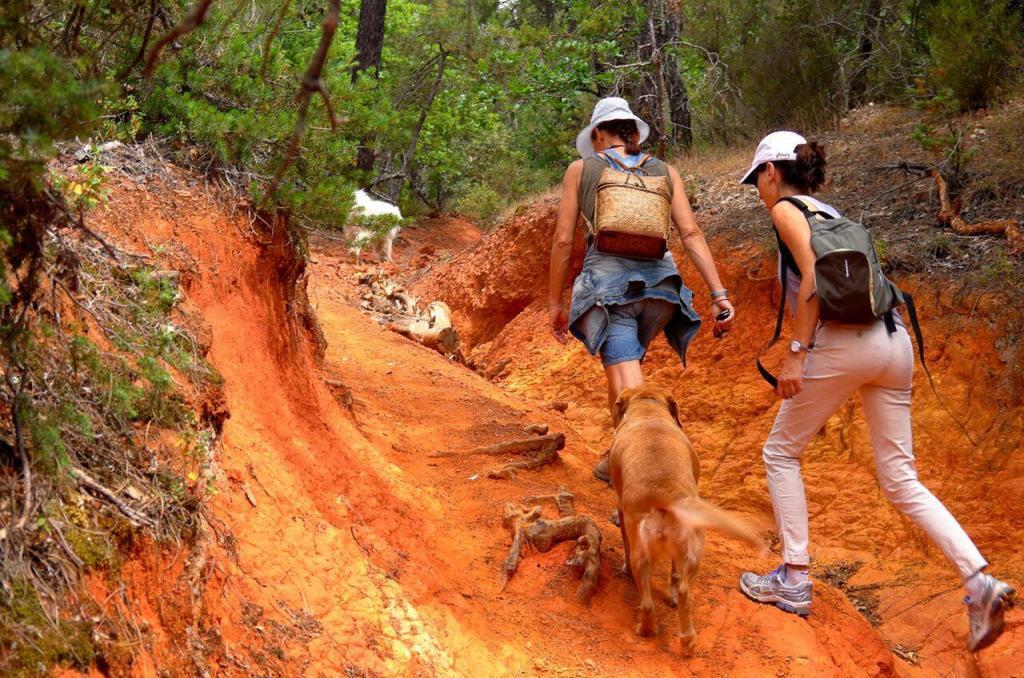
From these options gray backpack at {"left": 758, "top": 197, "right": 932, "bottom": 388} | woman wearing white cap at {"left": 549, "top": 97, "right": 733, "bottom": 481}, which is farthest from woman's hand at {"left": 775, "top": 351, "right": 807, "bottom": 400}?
woman wearing white cap at {"left": 549, "top": 97, "right": 733, "bottom": 481}

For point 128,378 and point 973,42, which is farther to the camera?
point 973,42

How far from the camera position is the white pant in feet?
15.1

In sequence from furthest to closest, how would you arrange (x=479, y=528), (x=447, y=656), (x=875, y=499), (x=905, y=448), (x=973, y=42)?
(x=973, y=42), (x=875, y=499), (x=479, y=528), (x=905, y=448), (x=447, y=656)

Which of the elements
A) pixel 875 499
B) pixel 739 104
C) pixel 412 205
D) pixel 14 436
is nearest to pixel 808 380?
pixel 875 499

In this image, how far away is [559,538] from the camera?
5.39 metres

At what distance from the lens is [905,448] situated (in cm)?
473

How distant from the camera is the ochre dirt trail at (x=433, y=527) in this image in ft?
12.3

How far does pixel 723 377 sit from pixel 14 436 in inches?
288

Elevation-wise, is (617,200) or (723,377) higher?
(617,200)

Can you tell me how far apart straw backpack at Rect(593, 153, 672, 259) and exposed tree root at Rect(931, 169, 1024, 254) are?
3554 millimetres

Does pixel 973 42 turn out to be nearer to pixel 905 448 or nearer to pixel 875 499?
pixel 875 499

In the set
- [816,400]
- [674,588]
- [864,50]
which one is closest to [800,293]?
[816,400]

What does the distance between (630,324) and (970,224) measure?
13.6ft

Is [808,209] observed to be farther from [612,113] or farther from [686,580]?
[686,580]
